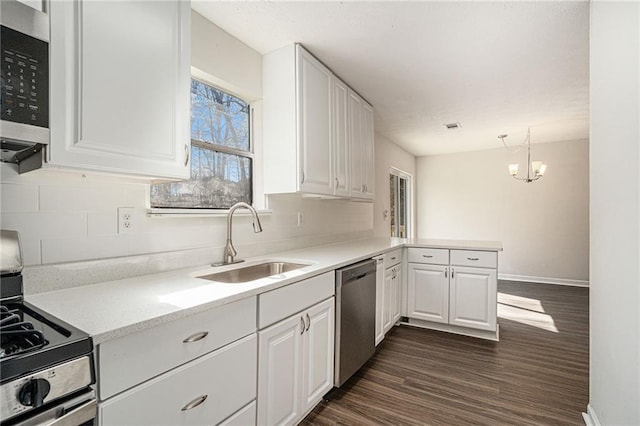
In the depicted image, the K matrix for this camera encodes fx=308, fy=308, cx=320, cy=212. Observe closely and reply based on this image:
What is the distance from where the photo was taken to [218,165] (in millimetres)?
2107

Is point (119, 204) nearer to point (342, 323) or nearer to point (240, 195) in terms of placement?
point (240, 195)

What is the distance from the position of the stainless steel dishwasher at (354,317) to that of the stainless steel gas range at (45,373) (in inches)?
54.1

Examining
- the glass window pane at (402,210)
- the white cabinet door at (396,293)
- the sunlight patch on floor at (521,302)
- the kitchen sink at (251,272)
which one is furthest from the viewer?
the glass window pane at (402,210)

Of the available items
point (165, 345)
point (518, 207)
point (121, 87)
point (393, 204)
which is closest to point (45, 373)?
point (165, 345)

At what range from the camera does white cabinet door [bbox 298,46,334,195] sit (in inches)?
88.1

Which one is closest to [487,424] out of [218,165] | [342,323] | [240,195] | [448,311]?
[342,323]

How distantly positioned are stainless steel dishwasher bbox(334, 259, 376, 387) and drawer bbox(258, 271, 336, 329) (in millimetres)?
126

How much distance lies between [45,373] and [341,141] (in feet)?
8.02

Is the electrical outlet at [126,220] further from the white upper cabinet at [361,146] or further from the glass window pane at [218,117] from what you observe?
the white upper cabinet at [361,146]

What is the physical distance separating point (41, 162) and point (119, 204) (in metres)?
0.46

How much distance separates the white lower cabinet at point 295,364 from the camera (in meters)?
1.42

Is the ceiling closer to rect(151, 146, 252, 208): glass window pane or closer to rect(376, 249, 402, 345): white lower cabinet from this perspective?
rect(151, 146, 252, 208): glass window pane

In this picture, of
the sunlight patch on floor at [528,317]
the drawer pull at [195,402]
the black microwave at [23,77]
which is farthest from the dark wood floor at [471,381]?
the black microwave at [23,77]

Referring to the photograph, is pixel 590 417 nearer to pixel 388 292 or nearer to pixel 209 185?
pixel 388 292
